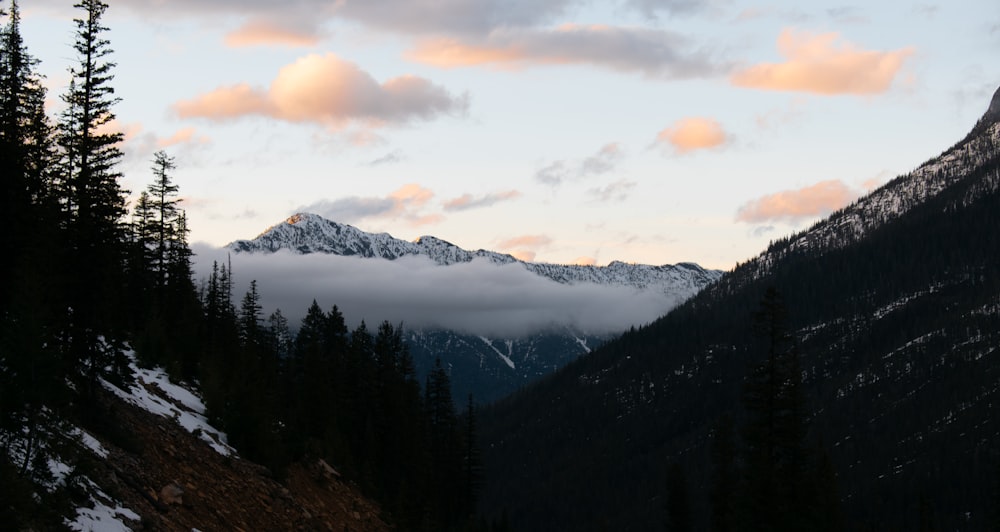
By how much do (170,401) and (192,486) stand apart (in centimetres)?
988

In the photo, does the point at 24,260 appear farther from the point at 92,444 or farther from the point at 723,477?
the point at 723,477

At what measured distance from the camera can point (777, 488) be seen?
128ft

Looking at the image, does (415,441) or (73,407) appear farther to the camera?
(415,441)

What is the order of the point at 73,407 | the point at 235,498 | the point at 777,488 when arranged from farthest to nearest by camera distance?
the point at 777,488, the point at 235,498, the point at 73,407

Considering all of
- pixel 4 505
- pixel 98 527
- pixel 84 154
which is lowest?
pixel 98 527

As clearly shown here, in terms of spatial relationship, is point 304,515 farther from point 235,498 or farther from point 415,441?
point 415,441

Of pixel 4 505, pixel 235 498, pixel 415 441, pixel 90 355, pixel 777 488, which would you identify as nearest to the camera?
pixel 4 505

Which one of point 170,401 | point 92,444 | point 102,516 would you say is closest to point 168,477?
point 92,444

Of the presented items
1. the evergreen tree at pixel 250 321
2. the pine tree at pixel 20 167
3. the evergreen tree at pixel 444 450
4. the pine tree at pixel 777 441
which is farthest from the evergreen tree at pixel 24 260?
the evergreen tree at pixel 444 450

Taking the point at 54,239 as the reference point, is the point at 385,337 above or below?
below

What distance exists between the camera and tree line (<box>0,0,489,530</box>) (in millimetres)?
23297

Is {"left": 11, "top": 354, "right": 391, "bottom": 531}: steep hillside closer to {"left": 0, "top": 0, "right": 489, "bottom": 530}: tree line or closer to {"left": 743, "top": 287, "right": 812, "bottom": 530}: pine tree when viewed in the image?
{"left": 0, "top": 0, "right": 489, "bottom": 530}: tree line

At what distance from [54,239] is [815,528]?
31.2 metres

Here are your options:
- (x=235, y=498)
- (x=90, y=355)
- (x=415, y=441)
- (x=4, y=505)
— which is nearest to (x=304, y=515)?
(x=235, y=498)
